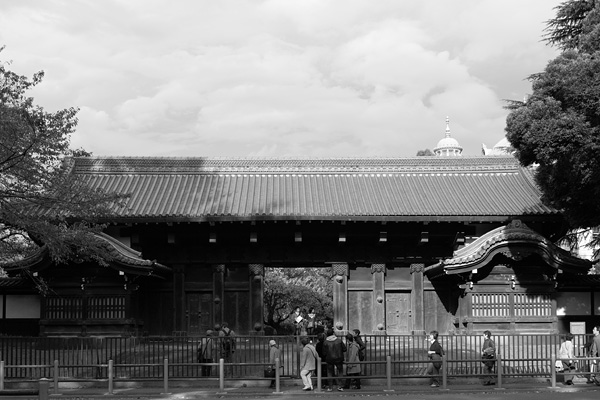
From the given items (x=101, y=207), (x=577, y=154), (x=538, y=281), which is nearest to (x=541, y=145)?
(x=577, y=154)

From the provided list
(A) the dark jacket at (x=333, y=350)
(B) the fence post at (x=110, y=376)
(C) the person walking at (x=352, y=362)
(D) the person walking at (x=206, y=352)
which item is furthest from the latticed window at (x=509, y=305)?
(B) the fence post at (x=110, y=376)

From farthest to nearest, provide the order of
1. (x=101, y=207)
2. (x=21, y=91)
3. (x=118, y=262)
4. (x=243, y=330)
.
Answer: (x=243, y=330) → (x=118, y=262) → (x=101, y=207) → (x=21, y=91)

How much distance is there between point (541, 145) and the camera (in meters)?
20.3

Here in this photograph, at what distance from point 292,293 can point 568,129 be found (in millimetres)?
35424

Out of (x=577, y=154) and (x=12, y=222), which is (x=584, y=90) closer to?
(x=577, y=154)

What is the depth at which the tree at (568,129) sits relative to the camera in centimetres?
1945

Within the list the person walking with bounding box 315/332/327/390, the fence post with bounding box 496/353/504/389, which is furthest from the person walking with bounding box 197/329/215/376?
the fence post with bounding box 496/353/504/389

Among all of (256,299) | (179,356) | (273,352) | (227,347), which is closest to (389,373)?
(273,352)

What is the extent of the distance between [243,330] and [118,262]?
5509mm

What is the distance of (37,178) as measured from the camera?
20406 mm

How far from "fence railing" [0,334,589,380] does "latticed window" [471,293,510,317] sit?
360 cm

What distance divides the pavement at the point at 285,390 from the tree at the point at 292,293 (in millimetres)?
31124

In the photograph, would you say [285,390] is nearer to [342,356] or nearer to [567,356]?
[342,356]

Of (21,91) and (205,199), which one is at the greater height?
(21,91)
